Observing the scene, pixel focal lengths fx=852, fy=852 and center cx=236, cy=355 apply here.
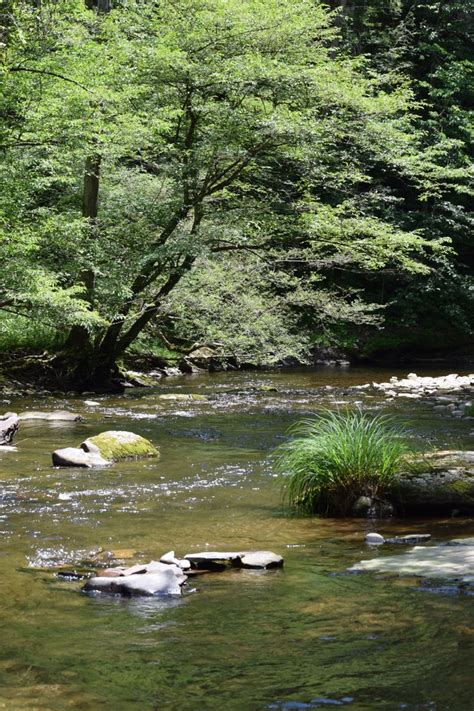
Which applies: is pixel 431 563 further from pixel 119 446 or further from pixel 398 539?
pixel 119 446

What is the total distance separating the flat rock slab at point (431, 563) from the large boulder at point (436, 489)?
125 centimetres

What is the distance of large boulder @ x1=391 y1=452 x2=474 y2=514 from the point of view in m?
6.67

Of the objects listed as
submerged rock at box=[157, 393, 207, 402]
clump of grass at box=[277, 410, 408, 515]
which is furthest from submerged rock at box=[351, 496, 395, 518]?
submerged rock at box=[157, 393, 207, 402]

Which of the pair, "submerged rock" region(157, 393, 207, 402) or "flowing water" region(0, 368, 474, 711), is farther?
"submerged rock" region(157, 393, 207, 402)

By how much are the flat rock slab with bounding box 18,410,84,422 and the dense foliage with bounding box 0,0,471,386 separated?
179 centimetres

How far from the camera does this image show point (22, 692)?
10.7 feet

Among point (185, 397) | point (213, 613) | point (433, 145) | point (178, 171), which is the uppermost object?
point (433, 145)

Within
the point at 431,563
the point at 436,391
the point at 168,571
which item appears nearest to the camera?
the point at 168,571

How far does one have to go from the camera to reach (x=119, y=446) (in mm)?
9383

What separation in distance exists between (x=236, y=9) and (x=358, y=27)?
1797cm

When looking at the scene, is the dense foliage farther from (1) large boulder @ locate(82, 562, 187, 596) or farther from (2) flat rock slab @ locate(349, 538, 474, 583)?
(2) flat rock slab @ locate(349, 538, 474, 583)

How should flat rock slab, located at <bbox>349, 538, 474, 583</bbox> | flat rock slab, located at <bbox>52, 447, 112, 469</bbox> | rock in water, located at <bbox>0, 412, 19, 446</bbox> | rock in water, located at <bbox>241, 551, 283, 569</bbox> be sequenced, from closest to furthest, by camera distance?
flat rock slab, located at <bbox>349, 538, 474, 583</bbox> < rock in water, located at <bbox>241, 551, 283, 569</bbox> < flat rock slab, located at <bbox>52, 447, 112, 469</bbox> < rock in water, located at <bbox>0, 412, 19, 446</bbox>

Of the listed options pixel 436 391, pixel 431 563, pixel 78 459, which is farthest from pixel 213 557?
pixel 436 391

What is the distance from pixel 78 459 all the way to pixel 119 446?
659 mm
